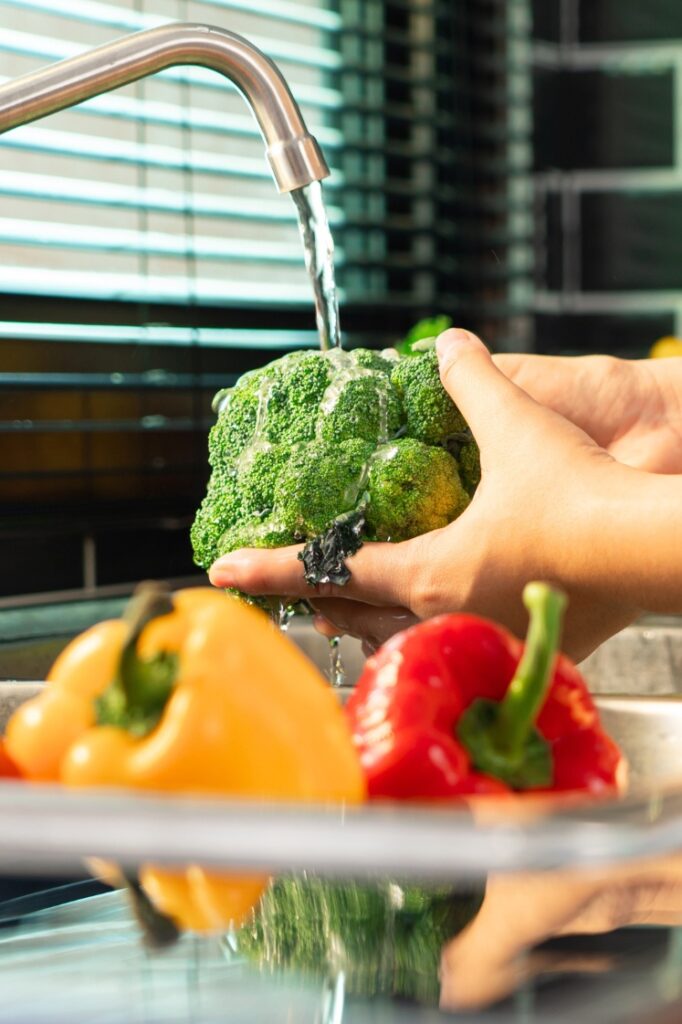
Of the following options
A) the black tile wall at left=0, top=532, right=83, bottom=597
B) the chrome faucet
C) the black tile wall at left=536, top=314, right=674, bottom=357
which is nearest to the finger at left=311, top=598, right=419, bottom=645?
the chrome faucet

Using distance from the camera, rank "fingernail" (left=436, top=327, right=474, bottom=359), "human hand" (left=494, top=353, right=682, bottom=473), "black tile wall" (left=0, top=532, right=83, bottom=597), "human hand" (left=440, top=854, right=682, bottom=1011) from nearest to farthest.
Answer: "human hand" (left=440, top=854, right=682, bottom=1011) → "fingernail" (left=436, top=327, right=474, bottom=359) → "human hand" (left=494, top=353, right=682, bottom=473) → "black tile wall" (left=0, top=532, right=83, bottom=597)

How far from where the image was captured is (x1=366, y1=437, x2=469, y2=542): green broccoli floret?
0.79m

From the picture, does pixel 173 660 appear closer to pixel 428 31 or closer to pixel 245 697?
pixel 245 697

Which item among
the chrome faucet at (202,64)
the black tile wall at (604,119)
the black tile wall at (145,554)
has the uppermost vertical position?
the black tile wall at (604,119)

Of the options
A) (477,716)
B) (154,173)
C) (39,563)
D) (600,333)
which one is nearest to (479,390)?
(477,716)

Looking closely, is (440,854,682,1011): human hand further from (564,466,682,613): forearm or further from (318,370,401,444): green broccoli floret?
(318,370,401,444): green broccoli floret

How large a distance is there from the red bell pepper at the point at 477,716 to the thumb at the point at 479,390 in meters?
0.28

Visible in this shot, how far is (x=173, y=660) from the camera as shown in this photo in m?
0.41

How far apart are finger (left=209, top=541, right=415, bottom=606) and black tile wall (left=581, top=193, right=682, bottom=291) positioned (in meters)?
1.44

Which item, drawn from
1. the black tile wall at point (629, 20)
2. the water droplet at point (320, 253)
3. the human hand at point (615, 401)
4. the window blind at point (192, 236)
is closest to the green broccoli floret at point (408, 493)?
the water droplet at point (320, 253)

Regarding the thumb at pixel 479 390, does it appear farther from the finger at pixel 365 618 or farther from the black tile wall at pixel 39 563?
the black tile wall at pixel 39 563

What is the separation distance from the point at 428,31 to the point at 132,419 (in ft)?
2.95

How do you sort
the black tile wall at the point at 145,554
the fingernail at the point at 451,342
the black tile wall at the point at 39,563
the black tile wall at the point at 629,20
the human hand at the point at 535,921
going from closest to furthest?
the human hand at the point at 535,921 < the fingernail at the point at 451,342 < the black tile wall at the point at 39,563 < the black tile wall at the point at 145,554 < the black tile wall at the point at 629,20

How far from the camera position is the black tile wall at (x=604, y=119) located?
6.86 feet
